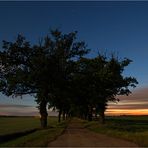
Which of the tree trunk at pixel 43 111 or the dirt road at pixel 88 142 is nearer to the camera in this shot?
the dirt road at pixel 88 142

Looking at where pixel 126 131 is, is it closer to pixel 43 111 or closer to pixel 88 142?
pixel 88 142

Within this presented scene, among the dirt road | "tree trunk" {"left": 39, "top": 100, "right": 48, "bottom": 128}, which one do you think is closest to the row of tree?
"tree trunk" {"left": 39, "top": 100, "right": 48, "bottom": 128}

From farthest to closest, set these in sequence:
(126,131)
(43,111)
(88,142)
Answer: (43,111)
(126,131)
(88,142)

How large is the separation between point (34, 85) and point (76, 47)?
7.94m

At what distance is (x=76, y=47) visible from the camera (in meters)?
52.2

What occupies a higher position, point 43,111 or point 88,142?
point 43,111

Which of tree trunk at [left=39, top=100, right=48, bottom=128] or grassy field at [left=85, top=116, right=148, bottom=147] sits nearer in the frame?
grassy field at [left=85, top=116, right=148, bottom=147]

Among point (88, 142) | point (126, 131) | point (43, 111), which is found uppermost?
point (43, 111)

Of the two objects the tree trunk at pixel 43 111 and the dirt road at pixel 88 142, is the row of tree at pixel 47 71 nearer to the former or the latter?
the tree trunk at pixel 43 111

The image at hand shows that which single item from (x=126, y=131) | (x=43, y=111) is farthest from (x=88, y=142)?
(x=43, y=111)

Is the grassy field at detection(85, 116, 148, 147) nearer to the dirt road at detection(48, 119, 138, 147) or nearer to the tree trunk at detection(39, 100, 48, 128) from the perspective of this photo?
the dirt road at detection(48, 119, 138, 147)

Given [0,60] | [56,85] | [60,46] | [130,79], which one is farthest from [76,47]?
[130,79]

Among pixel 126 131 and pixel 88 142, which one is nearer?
pixel 88 142

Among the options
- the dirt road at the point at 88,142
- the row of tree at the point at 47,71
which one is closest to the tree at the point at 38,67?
the row of tree at the point at 47,71
